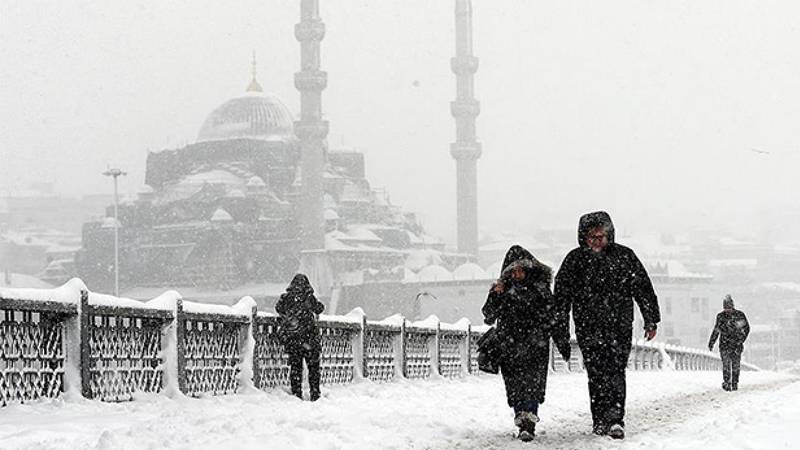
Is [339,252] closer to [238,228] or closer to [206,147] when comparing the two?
[238,228]

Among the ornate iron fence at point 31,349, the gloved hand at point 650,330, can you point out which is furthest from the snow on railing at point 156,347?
the gloved hand at point 650,330

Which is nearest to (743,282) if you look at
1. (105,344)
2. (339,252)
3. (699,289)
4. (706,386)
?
(699,289)

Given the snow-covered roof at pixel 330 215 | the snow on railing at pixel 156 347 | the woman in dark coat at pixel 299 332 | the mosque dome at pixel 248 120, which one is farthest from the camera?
the mosque dome at pixel 248 120

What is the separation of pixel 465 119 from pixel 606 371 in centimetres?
8925

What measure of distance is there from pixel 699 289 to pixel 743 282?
1640 inches

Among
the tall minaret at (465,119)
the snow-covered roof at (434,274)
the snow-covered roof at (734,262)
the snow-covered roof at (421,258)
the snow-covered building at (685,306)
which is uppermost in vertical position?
the tall minaret at (465,119)

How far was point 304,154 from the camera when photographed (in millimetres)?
85812

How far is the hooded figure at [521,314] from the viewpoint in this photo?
7.52 m

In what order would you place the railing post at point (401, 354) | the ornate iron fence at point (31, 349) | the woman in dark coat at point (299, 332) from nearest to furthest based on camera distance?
the ornate iron fence at point (31, 349) → the woman in dark coat at point (299, 332) → the railing post at point (401, 354)

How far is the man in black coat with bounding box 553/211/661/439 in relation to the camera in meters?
7.45

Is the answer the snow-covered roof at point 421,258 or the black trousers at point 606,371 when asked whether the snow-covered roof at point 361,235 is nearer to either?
the snow-covered roof at point 421,258

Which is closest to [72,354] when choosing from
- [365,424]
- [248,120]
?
[365,424]

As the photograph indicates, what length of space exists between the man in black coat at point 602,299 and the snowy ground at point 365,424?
1.47 feet

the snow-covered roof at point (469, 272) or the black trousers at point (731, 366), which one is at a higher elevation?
the black trousers at point (731, 366)
